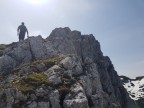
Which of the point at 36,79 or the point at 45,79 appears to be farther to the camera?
the point at 45,79

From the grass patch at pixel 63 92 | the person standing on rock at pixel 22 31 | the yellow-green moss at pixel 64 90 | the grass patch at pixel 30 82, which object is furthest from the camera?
the person standing on rock at pixel 22 31

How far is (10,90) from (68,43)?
43835 mm

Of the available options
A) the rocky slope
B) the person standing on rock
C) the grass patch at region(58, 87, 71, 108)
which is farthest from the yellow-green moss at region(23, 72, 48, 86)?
the person standing on rock

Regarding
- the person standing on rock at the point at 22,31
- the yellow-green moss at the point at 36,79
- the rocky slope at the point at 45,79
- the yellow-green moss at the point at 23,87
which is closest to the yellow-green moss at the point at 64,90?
the rocky slope at the point at 45,79

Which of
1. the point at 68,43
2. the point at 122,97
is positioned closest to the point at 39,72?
the point at 68,43

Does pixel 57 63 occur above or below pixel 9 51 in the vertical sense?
below

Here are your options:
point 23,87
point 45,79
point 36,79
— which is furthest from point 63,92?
point 23,87

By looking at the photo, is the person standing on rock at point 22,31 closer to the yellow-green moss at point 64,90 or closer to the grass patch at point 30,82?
the grass patch at point 30,82

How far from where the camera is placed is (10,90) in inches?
1820

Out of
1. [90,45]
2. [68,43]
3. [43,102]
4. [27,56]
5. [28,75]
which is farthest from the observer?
[90,45]

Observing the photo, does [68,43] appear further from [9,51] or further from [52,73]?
[52,73]

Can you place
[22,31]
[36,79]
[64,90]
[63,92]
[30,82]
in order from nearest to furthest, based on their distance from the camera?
[63,92], [64,90], [30,82], [36,79], [22,31]

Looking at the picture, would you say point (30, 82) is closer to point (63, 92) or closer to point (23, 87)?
point (23, 87)

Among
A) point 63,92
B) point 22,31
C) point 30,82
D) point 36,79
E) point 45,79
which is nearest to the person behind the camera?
point 63,92
